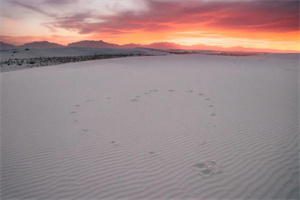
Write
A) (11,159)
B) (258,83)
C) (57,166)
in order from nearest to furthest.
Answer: (57,166)
(11,159)
(258,83)

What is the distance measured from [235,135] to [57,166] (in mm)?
4658

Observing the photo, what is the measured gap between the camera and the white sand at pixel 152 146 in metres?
3.37

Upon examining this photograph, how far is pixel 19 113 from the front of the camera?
719 centimetres

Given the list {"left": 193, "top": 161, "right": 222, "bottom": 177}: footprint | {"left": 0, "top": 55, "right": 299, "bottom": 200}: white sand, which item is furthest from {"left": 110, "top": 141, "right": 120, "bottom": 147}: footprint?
{"left": 193, "top": 161, "right": 222, "bottom": 177}: footprint

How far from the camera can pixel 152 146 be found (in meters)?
4.68

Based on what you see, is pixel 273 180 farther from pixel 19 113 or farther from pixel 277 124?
pixel 19 113

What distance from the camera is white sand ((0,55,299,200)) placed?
3371 mm

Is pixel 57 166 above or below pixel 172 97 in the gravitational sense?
below

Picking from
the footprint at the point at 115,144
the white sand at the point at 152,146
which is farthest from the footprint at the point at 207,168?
the footprint at the point at 115,144

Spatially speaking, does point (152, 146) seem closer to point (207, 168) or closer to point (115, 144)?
point (115, 144)

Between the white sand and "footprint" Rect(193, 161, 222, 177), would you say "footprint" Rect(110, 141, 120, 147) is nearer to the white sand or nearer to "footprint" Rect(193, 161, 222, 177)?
the white sand

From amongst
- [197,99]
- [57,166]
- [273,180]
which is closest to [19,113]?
[57,166]

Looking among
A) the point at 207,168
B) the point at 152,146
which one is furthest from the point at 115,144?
the point at 207,168

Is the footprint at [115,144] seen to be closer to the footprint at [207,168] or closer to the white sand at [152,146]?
the white sand at [152,146]
